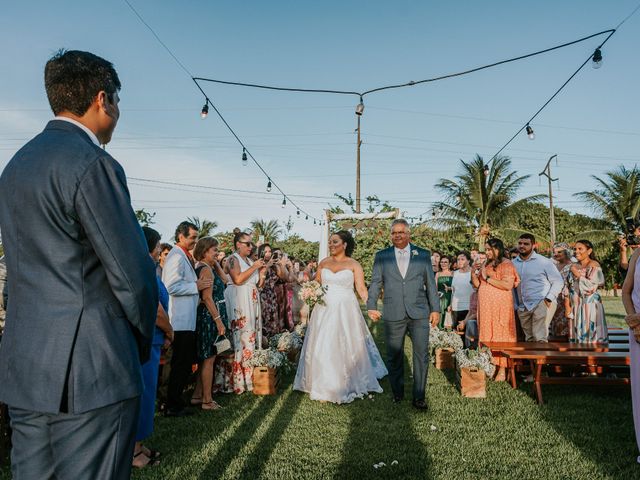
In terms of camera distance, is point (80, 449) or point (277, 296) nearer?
point (80, 449)

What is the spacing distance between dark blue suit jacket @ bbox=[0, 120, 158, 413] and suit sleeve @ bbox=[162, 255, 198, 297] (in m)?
4.01

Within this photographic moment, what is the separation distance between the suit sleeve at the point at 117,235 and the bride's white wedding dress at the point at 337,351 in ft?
17.8

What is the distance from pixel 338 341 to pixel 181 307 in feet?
7.84

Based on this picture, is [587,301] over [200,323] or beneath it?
over

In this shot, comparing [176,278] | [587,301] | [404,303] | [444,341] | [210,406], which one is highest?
[176,278]

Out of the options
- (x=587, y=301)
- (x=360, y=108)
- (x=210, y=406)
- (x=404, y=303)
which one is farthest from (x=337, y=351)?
(x=360, y=108)

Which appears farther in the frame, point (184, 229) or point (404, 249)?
point (404, 249)

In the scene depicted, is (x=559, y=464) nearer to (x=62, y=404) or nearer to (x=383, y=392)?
(x=383, y=392)

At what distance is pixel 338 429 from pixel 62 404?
4.24 meters

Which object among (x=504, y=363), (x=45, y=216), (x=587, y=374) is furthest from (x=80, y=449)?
(x=587, y=374)

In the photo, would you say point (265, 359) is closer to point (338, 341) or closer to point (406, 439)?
point (338, 341)

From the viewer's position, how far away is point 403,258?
6.94 metres

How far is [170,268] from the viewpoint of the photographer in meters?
5.79

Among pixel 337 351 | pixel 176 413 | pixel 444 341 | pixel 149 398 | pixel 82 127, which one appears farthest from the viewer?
pixel 444 341
